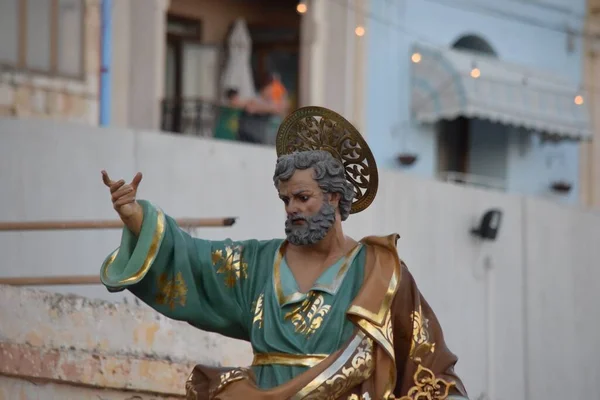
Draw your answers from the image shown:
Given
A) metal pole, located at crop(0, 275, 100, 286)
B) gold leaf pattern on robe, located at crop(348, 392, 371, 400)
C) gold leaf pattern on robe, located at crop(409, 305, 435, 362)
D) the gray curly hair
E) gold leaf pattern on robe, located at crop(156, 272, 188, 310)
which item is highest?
the gray curly hair

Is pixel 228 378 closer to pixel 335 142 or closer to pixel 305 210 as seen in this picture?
pixel 305 210

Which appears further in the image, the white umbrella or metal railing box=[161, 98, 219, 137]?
the white umbrella

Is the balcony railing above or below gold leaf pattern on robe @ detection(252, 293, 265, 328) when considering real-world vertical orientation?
above

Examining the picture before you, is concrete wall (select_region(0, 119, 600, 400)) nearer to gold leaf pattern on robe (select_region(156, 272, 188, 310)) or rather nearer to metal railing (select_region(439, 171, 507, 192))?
gold leaf pattern on robe (select_region(156, 272, 188, 310))

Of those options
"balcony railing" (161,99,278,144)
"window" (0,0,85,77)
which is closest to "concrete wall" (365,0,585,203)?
"balcony railing" (161,99,278,144)

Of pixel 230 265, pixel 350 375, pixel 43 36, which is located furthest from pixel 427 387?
pixel 43 36

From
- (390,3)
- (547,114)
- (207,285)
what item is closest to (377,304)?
(207,285)

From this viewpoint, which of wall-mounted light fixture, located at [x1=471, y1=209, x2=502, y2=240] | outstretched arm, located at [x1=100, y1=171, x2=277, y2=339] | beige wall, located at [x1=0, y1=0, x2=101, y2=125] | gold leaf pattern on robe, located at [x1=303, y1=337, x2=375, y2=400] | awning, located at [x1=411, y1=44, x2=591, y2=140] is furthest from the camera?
awning, located at [x1=411, y1=44, x2=591, y2=140]

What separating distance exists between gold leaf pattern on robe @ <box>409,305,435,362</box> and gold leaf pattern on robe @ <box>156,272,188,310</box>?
987 millimetres

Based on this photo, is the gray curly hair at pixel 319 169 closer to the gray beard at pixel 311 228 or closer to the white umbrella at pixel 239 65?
the gray beard at pixel 311 228

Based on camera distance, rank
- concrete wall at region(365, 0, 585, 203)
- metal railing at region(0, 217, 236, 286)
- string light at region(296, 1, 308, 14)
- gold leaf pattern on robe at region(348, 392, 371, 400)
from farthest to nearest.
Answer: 1. concrete wall at region(365, 0, 585, 203)
2. string light at region(296, 1, 308, 14)
3. metal railing at region(0, 217, 236, 286)
4. gold leaf pattern on robe at region(348, 392, 371, 400)

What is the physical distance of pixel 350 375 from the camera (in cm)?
741

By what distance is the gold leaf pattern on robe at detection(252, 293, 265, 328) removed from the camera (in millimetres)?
7598

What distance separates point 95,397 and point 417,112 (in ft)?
39.9
